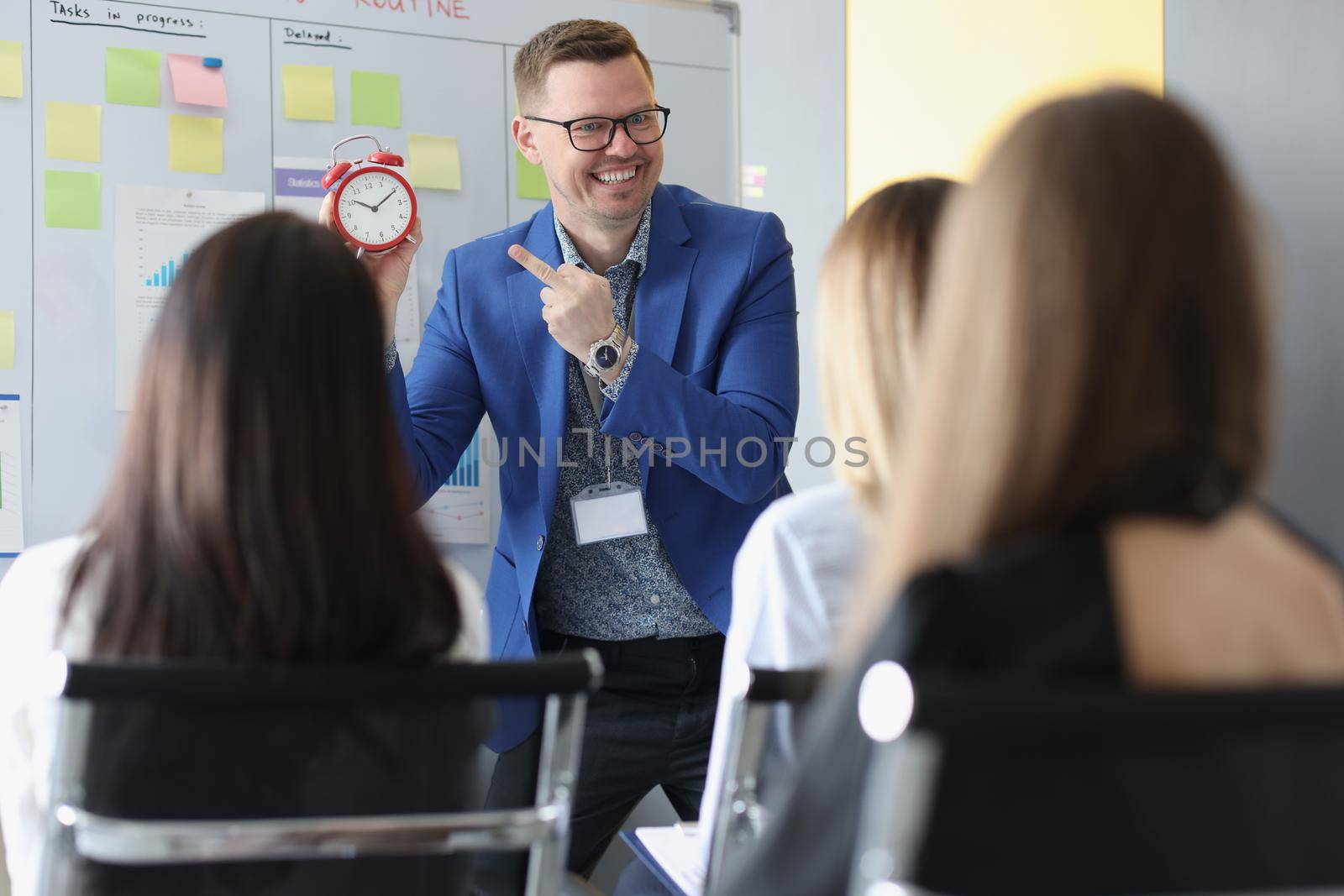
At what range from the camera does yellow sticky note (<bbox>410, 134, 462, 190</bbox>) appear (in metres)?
2.78

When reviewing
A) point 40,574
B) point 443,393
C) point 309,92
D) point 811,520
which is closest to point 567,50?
point 309,92

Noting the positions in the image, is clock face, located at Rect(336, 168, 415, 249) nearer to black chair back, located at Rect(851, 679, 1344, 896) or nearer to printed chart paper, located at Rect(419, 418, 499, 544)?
printed chart paper, located at Rect(419, 418, 499, 544)

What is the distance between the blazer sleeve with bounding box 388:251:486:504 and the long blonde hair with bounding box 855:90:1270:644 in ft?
5.50

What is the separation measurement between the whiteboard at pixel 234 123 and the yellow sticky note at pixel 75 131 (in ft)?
0.05

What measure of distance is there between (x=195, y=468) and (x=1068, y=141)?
0.69 metres

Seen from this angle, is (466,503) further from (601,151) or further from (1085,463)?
(1085,463)

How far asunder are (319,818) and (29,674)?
1.08 feet

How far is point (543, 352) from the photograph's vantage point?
97.0 inches

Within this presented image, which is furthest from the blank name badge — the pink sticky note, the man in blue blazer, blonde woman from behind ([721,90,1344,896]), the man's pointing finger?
blonde woman from behind ([721,90,1344,896])

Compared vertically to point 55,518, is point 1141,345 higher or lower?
higher

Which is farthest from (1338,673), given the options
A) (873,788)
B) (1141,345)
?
(873,788)

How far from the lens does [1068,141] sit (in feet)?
2.61

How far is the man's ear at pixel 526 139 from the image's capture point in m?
2.56

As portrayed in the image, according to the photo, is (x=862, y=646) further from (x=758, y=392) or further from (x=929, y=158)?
(x=929, y=158)
